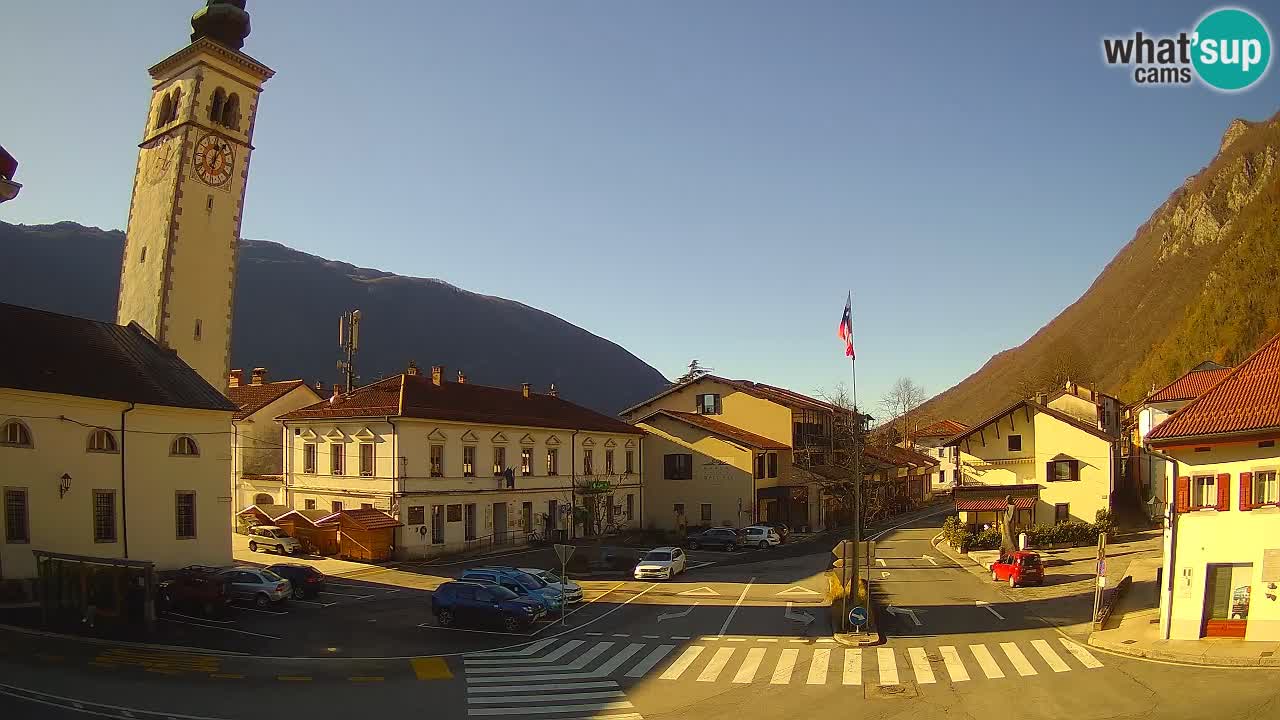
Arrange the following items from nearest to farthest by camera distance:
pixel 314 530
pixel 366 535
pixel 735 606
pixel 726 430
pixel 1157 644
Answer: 1. pixel 1157 644
2. pixel 735 606
3. pixel 366 535
4. pixel 314 530
5. pixel 726 430

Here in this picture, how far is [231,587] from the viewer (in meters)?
30.3

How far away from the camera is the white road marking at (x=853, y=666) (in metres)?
21.5

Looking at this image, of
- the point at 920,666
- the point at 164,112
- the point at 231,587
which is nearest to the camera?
the point at 920,666

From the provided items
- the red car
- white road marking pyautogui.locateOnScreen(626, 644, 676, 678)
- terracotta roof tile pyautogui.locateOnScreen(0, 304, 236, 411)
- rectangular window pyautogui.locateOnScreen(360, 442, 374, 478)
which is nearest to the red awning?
the red car

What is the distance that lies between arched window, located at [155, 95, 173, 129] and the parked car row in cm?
2863

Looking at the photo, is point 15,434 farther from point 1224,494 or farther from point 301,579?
point 1224,494

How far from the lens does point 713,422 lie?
64.9m

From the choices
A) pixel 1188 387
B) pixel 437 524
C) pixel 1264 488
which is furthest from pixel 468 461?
pixel 1188 387

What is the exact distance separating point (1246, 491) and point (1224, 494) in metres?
0.55

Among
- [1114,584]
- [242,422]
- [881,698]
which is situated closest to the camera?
[881,698]

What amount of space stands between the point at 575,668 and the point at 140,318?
112 ft

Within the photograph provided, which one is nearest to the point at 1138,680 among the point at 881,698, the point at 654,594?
the point at 881,698

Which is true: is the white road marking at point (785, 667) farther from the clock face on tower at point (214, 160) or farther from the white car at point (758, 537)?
the clock face on tower at point (214, 160)

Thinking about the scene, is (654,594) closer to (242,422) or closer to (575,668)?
(575,668)
